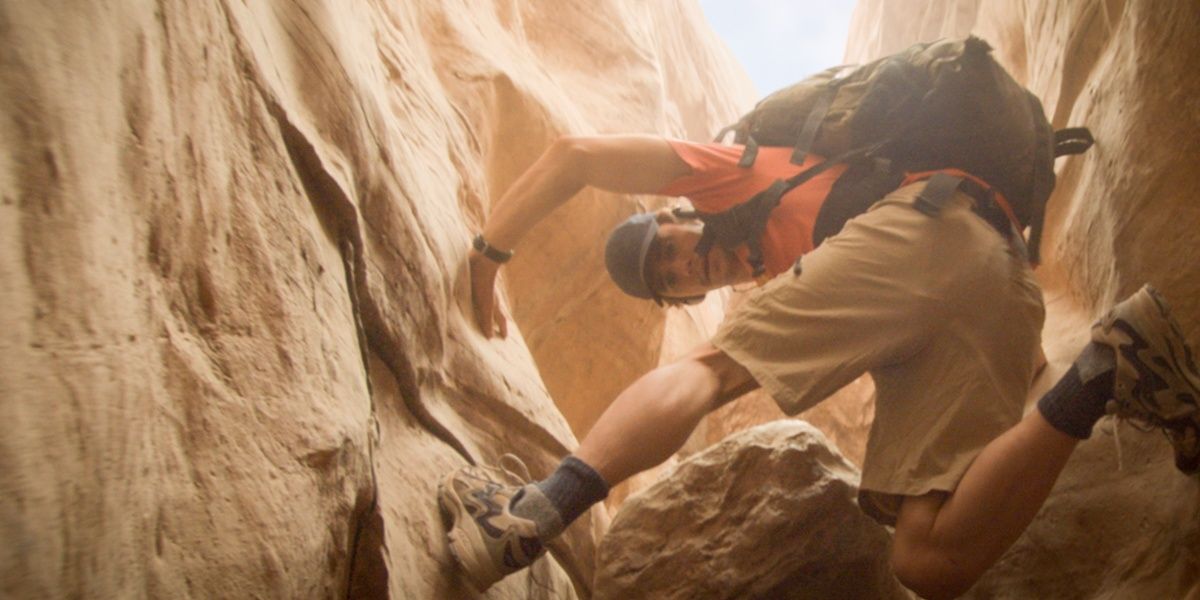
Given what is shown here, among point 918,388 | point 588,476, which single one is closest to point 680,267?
point 918,388

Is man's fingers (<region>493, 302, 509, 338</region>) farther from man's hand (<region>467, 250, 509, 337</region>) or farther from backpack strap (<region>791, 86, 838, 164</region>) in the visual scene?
backpack strap (<region>791, 86, 838, 164</region>)

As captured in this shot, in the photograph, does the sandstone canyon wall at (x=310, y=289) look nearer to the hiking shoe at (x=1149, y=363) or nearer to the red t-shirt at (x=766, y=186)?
the hiking shoe at (x=1149, y=363)

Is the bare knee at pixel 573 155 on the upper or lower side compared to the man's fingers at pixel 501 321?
upper

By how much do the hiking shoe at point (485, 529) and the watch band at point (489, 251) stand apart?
1.16 metres

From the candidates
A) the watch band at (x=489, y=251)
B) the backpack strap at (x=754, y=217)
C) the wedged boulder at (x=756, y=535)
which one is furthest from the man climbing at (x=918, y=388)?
the watch band at (x=489, y=251)

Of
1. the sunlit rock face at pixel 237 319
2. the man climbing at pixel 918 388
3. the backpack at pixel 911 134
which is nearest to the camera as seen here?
the sunlit rock face at pixel 237 319

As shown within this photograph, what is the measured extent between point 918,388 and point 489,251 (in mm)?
1954

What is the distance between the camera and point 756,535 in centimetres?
361

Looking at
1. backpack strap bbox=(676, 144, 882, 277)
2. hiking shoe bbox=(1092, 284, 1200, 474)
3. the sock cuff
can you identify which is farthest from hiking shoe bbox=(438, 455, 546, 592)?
hiking shoe bbox=(1092, 284, 1200, 474)

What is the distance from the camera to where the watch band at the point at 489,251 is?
3801mm

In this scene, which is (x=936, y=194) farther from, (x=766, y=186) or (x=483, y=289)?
(x=483, y=289)

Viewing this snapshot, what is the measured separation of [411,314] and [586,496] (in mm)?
1046

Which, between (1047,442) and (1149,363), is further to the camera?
(1047,442)

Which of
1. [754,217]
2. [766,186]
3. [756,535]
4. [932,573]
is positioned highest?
[766,186]
